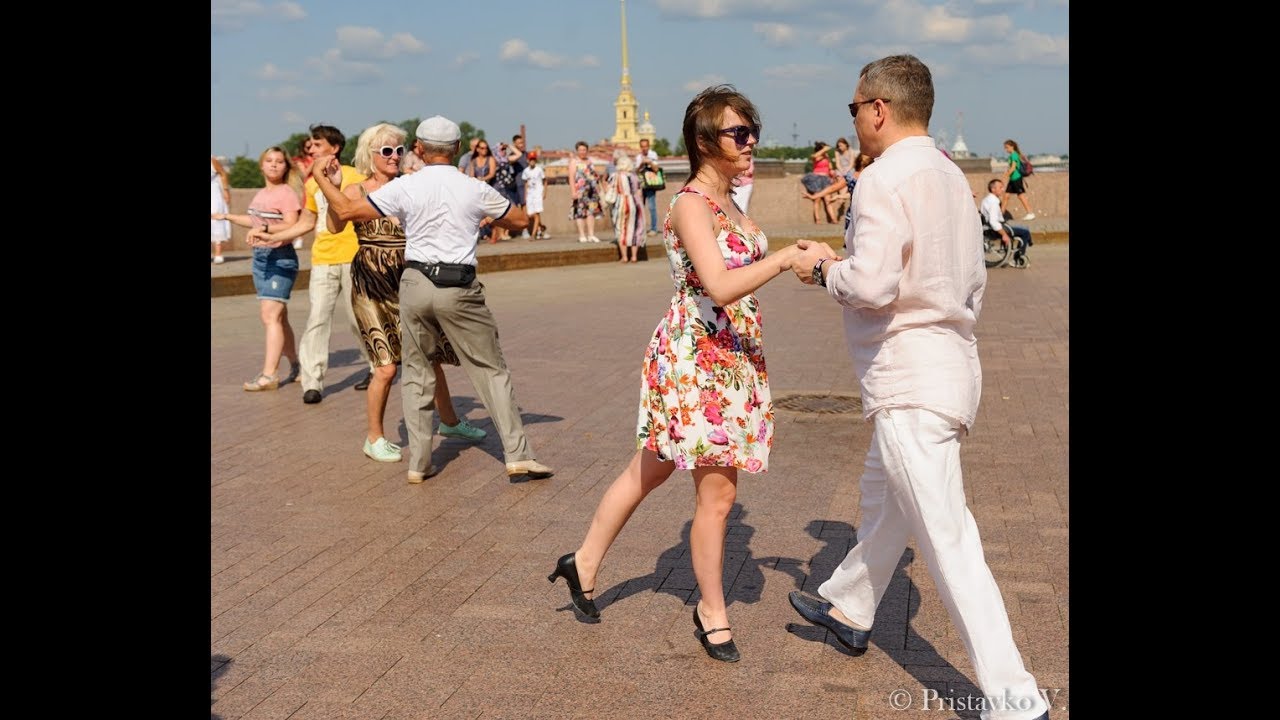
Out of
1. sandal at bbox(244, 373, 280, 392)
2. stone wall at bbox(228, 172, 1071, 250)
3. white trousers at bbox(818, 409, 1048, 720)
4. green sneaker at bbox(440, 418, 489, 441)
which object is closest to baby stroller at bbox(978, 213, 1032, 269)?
stone wall at bbox(228, 172, 1071, 250)

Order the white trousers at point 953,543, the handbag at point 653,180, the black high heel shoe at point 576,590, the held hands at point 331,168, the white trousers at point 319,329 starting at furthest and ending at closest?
the handbag at point 653,180
the white trousers at point 319,329
the held hands at point 331,168
the black high heel shoe at point 576,590
the white trousers at point 953,543

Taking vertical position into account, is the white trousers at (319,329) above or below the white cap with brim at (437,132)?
below

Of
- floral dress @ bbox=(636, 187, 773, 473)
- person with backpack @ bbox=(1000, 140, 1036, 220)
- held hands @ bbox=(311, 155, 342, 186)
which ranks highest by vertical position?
person with backpack @ bbox=(1000, 140, 1036, 220)

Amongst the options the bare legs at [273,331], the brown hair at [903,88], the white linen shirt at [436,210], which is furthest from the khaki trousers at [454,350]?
the brown hair at [903,88]

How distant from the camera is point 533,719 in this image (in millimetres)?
3795

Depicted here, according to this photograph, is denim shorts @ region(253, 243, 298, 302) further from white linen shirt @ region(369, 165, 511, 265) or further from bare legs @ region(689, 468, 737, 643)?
bare legs @ region(689, 468, 737, 643)

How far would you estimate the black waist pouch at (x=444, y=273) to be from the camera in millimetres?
6699

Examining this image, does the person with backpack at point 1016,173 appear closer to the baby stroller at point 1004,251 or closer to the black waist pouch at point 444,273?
the baby stroller at point 1004,251

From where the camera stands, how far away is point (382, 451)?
24.6 feet

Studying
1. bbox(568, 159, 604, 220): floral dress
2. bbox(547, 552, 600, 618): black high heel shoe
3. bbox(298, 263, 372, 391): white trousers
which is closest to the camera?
bbox(547, 552, 600, 618): black high heel shoe

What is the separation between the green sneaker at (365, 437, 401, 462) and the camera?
7457mm

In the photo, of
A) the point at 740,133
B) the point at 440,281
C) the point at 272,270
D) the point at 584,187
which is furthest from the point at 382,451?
the point at 584,187

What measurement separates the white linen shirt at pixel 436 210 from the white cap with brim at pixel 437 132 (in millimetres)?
136
